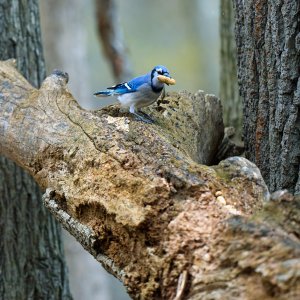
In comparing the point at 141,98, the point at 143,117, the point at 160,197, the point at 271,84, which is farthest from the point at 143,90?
the point at 160,197

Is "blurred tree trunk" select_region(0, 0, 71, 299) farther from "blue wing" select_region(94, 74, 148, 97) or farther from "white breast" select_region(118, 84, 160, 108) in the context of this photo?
"white breast" select_region(118, 84, 160, 108)

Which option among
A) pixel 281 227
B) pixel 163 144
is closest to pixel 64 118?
pixel 163 144

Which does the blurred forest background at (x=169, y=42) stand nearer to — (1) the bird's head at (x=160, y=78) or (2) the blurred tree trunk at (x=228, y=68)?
(2) the blurred tree trunk at (x=228, y=68)

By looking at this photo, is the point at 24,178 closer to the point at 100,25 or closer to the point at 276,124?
the point at 276,124

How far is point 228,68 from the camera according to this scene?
3.68m

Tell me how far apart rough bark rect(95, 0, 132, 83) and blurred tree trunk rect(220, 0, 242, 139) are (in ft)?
5.00

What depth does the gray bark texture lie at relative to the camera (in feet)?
7.33

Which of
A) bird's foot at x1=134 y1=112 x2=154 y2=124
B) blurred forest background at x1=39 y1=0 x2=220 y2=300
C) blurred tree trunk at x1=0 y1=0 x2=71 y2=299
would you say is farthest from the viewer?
blurred forest background at x1=39 y1=0 x2=220 y2=300

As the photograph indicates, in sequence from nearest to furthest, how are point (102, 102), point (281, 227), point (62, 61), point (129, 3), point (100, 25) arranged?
point (281, 227), point (100, 25), point (62, 61), point (102, 102), point (129, 3)

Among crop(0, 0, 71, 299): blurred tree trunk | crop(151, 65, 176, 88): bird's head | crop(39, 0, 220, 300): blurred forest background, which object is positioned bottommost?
crop(39, 0, 220, 300): blurred forest background

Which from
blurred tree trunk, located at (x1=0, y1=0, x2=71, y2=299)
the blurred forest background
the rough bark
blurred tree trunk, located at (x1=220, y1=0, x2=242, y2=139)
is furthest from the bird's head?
the blurred forest background

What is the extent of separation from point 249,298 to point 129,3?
39.4 ft

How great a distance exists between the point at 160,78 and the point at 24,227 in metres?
1.31

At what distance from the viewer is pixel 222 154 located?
265 cm
